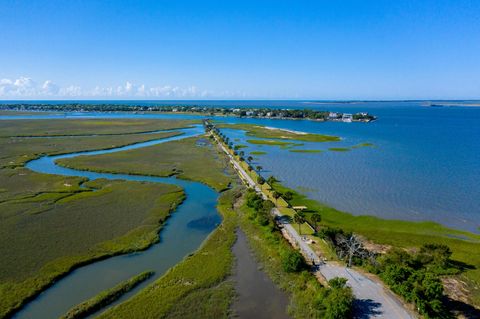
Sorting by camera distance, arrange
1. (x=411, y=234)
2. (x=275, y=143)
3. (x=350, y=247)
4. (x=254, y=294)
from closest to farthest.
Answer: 1. (x=254, y=294)
2. (x=350, y=247)
3. (x=411, y=234)
4. (x=275, y=143)

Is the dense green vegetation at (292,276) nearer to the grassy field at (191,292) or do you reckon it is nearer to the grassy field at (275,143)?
the grassy field at (191,292)

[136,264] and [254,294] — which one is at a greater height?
[136,264]

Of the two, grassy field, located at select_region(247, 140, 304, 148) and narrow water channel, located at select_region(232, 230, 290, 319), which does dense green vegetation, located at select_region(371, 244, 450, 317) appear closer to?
narrow water channel, located at select_region(232, 230, 290, 319)

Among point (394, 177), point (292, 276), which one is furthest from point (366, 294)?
point (394, 177)

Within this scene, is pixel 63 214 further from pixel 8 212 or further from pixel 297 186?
pixel 297 186

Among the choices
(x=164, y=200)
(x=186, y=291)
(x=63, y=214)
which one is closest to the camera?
(x=186, y=291)

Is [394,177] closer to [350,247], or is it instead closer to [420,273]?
[350,247]

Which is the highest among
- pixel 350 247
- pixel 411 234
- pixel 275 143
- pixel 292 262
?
pixel 275 143

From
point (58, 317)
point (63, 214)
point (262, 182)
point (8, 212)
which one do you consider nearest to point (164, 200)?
point (63, 214)
